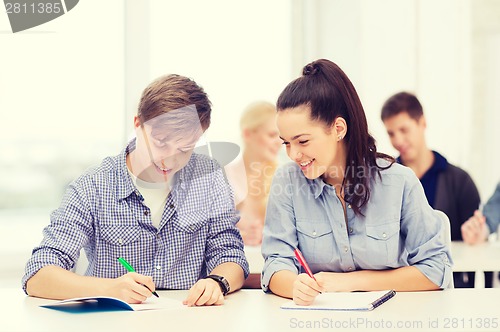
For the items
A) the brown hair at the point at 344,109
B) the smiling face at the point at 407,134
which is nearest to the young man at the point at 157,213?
the brown hair at the point at 344,109

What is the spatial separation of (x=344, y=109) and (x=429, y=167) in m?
1.43

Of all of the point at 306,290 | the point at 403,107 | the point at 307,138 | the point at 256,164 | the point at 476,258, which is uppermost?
the point at 307,138

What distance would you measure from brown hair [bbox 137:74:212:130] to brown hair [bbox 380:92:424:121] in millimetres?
1557

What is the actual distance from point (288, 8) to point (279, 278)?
2.79 meters

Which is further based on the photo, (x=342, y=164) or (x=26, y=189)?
(x=26, y=189)

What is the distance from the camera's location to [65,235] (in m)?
1.64

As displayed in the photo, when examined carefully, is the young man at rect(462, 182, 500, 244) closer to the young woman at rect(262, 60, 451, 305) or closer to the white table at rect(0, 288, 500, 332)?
the young woman at rect(262, 60, 451, 305)

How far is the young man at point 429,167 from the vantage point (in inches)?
116

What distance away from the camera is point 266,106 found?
338 centimetres

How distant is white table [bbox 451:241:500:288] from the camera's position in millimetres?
2377

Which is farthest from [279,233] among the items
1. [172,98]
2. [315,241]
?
[172,98]

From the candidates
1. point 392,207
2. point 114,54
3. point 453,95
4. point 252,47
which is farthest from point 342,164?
point 453,95

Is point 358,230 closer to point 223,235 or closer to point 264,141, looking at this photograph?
point 223,235

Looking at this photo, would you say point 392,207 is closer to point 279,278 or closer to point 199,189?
point 279,278
